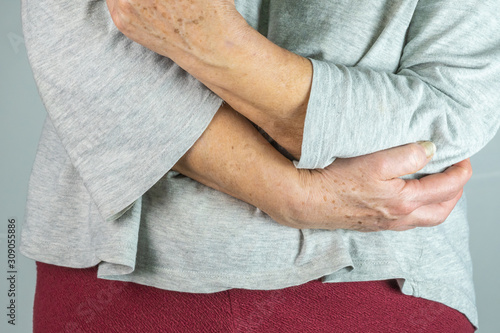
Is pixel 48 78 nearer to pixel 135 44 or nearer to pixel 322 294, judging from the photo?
pixel 135 44

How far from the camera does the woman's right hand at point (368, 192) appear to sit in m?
0.70

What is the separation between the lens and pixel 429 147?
72cm

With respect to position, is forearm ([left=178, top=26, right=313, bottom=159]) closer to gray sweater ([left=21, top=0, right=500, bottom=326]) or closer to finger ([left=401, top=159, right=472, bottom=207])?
gray sweater ([left=21, top=0, right=500, bottom=326])

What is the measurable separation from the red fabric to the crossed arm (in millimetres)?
110

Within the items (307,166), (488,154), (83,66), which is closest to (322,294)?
(307,166)

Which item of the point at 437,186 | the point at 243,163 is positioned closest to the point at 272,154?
the point at 243,163

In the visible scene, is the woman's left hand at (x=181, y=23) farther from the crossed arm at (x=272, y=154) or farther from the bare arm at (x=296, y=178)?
the bare arm at (x=296, y=178)

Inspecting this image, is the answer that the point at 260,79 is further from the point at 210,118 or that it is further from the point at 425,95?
the point at 425,95

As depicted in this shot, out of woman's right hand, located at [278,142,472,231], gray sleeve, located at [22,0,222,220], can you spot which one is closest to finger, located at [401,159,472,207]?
woman's right hand, located at [278,142,472,231]

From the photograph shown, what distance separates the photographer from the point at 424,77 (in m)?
0.74

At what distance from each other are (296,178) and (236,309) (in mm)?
204

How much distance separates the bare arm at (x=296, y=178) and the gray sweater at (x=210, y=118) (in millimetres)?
26

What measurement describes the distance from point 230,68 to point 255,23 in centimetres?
22

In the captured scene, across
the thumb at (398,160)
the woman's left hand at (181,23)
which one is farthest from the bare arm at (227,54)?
the thumb at (398,160)
